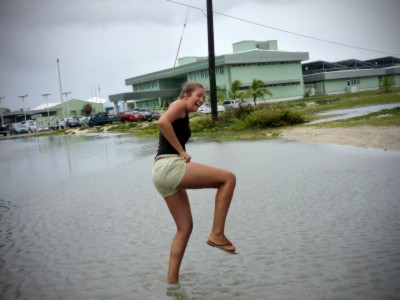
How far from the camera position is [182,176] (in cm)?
353

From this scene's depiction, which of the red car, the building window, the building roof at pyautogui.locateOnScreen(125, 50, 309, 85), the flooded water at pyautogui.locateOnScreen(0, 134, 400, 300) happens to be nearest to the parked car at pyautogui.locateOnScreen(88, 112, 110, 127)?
the red car

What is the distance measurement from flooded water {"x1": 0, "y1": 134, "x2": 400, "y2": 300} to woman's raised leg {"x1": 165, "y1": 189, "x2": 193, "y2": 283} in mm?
152

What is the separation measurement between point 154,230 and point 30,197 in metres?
4.33

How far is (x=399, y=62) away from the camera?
96.7 meters

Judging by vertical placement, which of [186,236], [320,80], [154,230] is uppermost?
[320,80]

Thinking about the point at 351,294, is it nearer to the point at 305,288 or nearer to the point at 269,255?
the point at 305,288

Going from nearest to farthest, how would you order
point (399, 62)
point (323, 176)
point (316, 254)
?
point (316, 254) → point (323, 176) → point (399, 62)

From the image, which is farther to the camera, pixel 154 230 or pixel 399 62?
pixel 399 62

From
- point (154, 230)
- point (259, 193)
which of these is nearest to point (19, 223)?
point (154, 230)

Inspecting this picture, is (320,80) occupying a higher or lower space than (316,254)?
higher

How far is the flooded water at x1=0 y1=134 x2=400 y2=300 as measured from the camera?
11.9ft

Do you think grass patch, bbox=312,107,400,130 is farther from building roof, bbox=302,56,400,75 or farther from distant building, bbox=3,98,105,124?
distant building, bbox=3,98,105,124

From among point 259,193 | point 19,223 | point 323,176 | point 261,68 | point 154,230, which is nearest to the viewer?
point 154,230

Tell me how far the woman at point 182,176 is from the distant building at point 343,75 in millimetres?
80330
